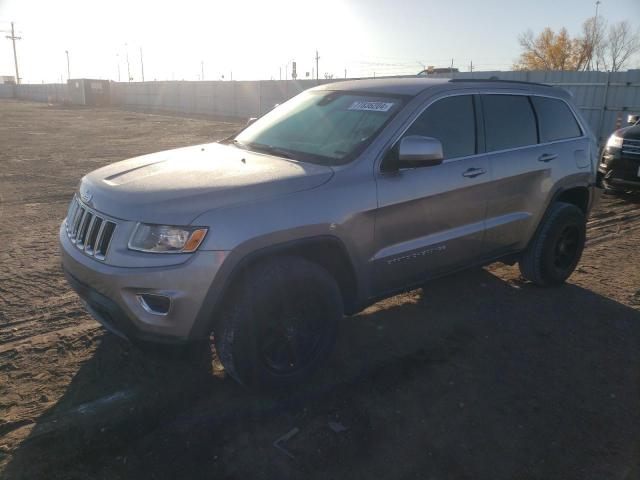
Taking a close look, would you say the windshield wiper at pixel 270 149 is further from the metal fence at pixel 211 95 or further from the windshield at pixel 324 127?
the metal fence at pixel 211 95

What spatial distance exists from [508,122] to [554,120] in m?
0.76

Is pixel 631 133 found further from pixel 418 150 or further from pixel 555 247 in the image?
pixel 418 150

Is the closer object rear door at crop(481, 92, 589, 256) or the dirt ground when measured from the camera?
the dirt ground

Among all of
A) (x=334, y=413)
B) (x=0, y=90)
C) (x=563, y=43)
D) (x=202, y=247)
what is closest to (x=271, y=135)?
(x=202, y=247)

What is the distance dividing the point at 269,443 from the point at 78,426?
1.05m

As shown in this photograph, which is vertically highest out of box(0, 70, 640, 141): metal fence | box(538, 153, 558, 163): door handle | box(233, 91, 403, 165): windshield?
box(0, 70, 640, 141): metal fence

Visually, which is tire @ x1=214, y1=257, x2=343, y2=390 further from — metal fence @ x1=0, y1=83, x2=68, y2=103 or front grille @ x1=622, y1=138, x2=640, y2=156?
metal fence @ x1=0, y1=83, x2=68, y2=103

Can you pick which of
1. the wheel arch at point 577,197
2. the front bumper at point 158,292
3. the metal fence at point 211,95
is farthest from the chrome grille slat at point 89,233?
the metal fence at point 211,95

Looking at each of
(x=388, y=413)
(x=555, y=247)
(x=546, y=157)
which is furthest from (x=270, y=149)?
(x=555, y=247)

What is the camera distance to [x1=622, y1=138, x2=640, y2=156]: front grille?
28.2 feet

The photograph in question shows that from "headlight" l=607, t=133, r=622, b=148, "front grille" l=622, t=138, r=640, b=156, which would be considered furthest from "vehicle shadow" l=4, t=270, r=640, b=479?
"headlight" l=607, t=133, r=622, b=148

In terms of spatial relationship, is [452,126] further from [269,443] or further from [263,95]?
[263,95]

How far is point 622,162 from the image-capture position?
879 centimetres

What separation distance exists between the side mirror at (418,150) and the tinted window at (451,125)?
28cm
